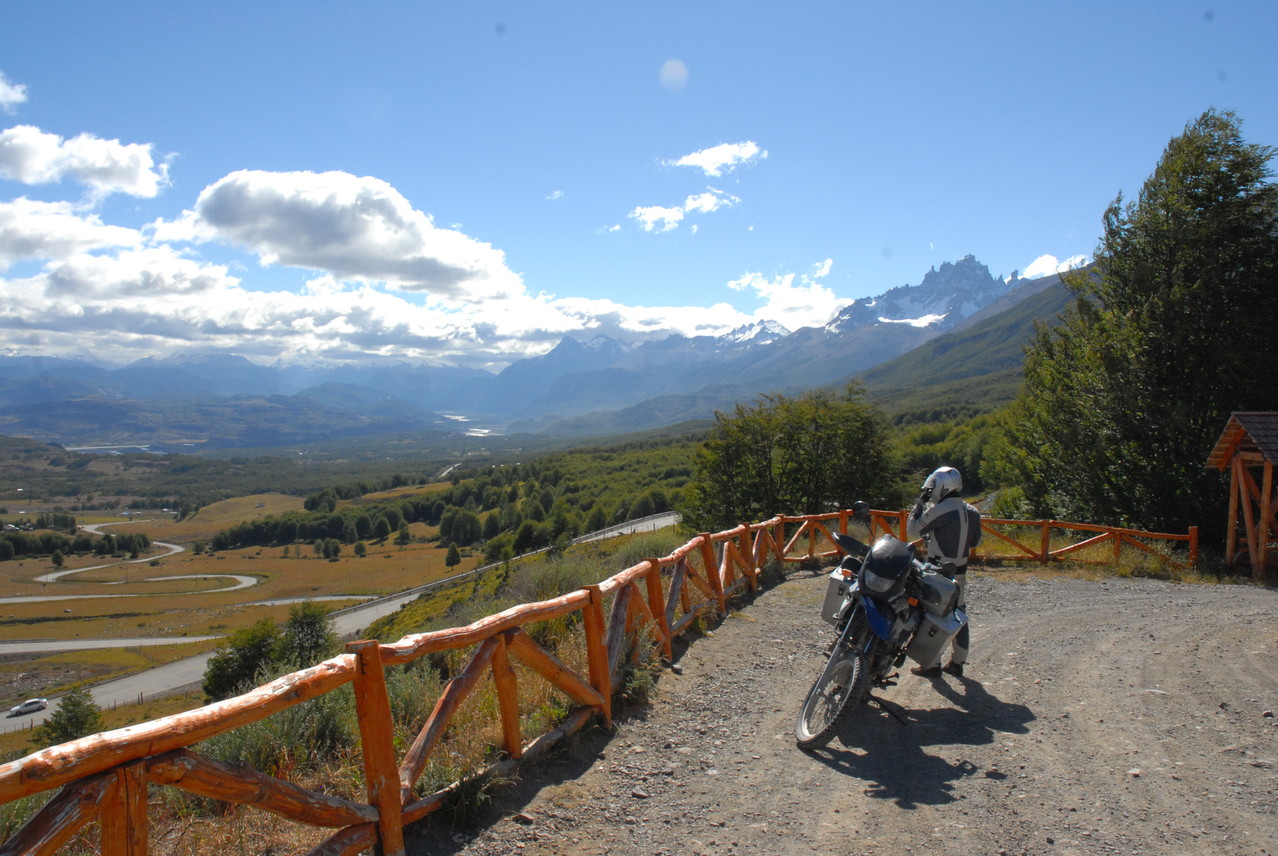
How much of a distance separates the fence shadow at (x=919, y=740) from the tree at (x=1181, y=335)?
626 inches

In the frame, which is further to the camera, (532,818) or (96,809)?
(532,818)

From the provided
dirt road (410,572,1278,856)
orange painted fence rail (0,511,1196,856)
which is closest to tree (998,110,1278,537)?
dirt road (410,572,1278,856)

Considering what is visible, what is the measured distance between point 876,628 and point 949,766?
1.00 m

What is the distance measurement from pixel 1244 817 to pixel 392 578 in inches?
3665

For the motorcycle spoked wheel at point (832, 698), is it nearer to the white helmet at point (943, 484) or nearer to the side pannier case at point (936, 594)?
the side pannier case at point (936, 594)

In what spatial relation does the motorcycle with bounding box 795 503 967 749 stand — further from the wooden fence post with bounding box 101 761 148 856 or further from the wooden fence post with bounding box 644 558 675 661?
the wooden fence post with bounding box 101 761 148 856

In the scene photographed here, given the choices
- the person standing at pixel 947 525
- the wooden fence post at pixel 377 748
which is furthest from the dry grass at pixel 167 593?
the person standing at pixel 947 525

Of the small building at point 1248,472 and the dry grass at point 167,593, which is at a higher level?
the small building at point 1248,472

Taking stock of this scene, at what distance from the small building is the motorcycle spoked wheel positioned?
12.8 m

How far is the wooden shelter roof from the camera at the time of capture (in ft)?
43.3

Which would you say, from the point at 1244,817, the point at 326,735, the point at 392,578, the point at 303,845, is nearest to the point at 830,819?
the point at 1244,817

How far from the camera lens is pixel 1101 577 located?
13961mm

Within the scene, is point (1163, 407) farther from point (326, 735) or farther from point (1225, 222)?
point (326, 735)

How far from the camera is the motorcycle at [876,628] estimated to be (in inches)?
205
